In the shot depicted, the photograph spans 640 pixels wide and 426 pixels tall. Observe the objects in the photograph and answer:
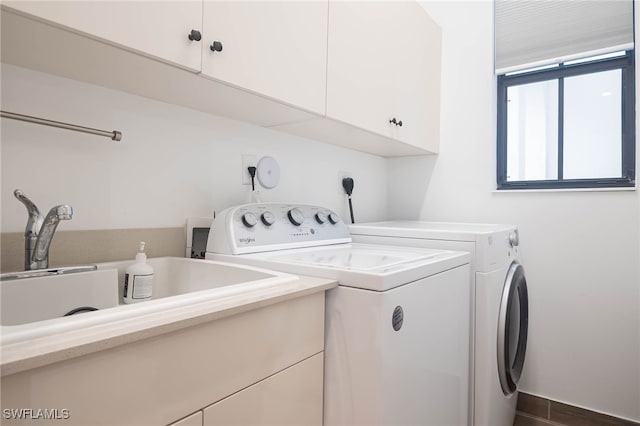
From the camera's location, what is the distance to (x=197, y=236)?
134 cm

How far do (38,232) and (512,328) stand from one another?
1871 mm

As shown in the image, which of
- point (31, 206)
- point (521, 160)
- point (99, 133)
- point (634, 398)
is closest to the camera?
point (31, 206)

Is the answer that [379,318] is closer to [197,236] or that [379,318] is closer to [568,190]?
[197,236]

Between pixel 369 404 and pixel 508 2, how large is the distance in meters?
2.33

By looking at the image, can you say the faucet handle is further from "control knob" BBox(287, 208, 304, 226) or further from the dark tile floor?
the dark tile floor

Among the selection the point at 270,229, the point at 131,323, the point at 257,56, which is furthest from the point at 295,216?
the point at 131,323

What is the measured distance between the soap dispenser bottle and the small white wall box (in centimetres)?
27

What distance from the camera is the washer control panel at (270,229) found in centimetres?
123

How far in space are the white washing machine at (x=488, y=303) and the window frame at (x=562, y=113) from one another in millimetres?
566

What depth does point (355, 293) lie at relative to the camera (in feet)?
2.99

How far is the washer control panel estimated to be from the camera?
4.04 ft

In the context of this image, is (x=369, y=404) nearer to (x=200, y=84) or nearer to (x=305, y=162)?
(x=200, y=84)

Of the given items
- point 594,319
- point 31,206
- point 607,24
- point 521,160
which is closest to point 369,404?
point 31,206

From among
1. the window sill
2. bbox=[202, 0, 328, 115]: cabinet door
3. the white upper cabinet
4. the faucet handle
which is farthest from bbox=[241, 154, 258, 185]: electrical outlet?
the window sill
